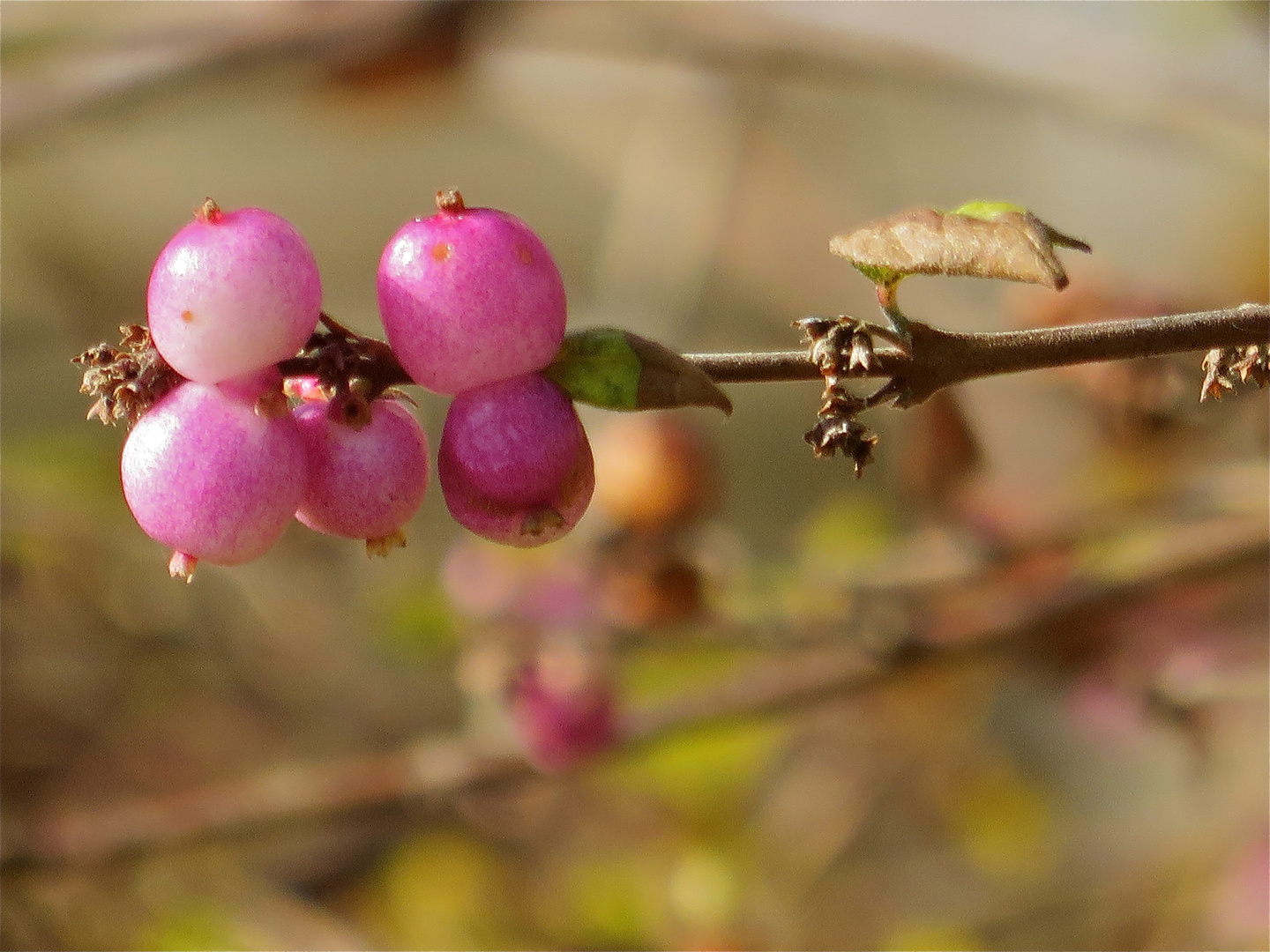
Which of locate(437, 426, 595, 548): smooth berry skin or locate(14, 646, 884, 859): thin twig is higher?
locate(14, 646, 884, 859): thin twig

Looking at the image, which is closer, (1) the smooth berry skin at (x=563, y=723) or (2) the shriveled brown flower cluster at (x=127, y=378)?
(2) the shriveled brown flower cluster at (x=127, y=378)

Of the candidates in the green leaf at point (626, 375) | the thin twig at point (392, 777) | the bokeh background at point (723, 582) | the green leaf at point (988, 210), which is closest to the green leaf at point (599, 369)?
the green leaf at point (626, 375)

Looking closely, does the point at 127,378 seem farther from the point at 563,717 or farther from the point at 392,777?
the point at 392,777

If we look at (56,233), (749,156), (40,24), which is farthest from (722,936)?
(56,233)

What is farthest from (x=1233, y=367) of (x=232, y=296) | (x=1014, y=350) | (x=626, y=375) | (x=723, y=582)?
(x=723, y=582)

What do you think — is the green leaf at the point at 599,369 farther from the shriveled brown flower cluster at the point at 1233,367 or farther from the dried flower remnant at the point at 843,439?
the shriveled brown flower cluster at the point at 1233,367

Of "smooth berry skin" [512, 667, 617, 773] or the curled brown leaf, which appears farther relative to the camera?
"smooth berry skin" [512, 667, 617, 773]

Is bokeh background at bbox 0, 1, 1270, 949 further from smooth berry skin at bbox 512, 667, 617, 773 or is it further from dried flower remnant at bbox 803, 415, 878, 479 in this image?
dried flower remnant at bbox 803, 415, 878, 479

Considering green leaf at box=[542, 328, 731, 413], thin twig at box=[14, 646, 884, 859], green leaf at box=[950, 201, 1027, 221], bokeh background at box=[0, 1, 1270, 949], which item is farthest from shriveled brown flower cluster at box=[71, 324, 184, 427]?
thin twig at box=[14, 646, 884, 859]
